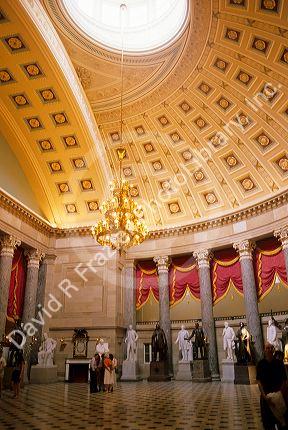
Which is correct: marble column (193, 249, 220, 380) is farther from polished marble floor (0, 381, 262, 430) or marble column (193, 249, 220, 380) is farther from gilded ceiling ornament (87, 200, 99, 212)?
polished marble floor (0, 381, 262, 430)

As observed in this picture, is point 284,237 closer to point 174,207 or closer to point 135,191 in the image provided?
point 174,207

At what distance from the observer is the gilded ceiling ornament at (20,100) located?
1627cm

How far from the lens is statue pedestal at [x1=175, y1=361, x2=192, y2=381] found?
53.9 feet

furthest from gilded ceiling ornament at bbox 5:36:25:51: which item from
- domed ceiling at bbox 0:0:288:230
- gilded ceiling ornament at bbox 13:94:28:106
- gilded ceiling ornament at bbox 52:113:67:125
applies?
gilded ceiling ornament at bbox 52:113:67:125

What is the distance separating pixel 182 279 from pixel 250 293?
404cm

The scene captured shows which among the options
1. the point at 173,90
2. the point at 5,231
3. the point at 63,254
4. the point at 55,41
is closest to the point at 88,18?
the point at 55,41

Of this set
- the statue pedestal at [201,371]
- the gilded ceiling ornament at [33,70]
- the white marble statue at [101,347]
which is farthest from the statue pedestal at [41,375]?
the gilded ceiling ornament at [33,70]

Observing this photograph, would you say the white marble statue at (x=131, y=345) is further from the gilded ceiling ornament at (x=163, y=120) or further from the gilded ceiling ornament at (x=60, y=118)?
the gilded ceiling ornament at (x=60, y=118)

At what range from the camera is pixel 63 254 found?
1917 centimetres

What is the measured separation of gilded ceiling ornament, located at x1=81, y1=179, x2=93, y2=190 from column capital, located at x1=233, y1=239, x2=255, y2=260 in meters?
8.34

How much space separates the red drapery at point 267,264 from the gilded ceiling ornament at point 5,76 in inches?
539

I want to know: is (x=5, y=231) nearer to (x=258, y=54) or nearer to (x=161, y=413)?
(x=161, y=413)

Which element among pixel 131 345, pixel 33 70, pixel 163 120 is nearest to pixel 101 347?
pixel 131 345

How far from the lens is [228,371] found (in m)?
15.6
